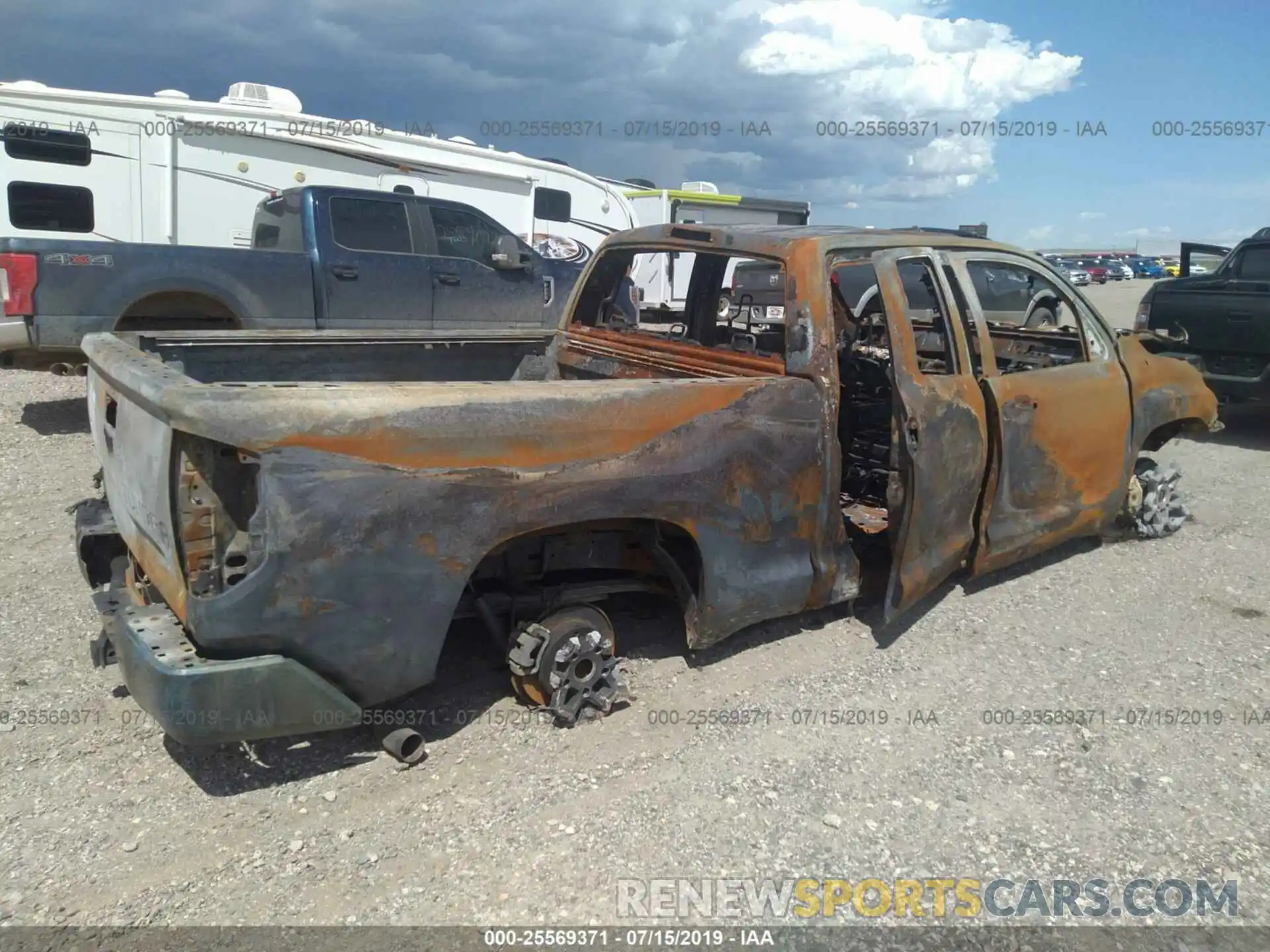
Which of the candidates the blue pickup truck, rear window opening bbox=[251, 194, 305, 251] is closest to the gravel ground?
the blue pickup truck

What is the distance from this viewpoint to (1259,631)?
4.65 meters

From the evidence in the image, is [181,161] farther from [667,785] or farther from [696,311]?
[667,785]

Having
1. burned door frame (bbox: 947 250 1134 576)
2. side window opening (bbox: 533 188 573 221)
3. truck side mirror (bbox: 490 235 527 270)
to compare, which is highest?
side window opening (bbox: 533 188 573 221)

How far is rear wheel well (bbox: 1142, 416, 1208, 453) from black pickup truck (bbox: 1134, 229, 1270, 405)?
248cm

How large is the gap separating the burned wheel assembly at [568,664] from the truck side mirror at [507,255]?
19.0 feet

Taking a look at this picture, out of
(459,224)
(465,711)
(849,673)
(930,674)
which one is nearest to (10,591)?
(465,711)

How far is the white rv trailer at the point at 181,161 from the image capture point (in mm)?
8539

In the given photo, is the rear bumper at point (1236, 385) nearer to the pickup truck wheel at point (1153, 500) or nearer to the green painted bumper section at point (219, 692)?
the pickup truck wheel at point (1153, 500)

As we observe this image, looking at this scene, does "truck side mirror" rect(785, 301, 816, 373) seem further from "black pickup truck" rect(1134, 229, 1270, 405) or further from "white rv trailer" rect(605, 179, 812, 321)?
"white rv trailer" rect(605, 179, 812, 321)

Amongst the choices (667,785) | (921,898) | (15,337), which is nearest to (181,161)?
(15,337)

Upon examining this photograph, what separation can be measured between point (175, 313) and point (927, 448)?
6.05 m

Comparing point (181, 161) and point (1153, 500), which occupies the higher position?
point (181, 161)

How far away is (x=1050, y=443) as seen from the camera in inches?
185

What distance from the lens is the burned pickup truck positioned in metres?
2.77
